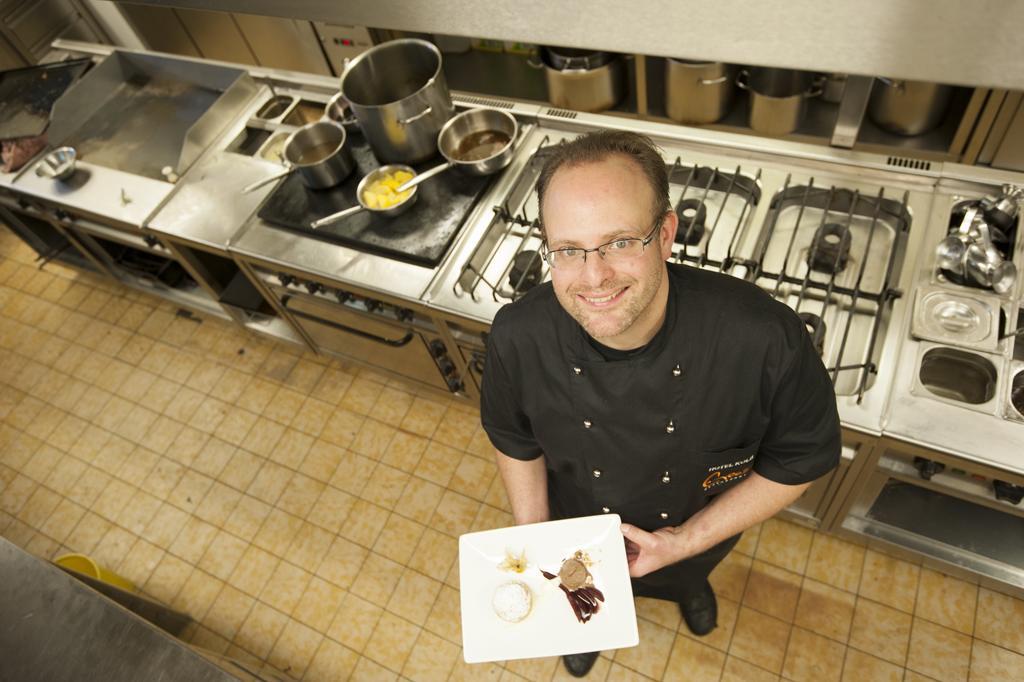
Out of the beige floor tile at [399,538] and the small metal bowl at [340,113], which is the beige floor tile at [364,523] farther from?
the small metal bowl at [340,113]

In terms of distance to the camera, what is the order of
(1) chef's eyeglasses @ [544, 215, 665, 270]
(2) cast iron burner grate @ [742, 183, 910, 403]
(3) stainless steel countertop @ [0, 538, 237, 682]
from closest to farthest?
(1) chef's eyeglasses @ [544, 215, 665, 270] → (3) stainless steel countertop @ [0, 538, 237, 682] → (2) cast iron burner grate @ [742, 183, 910, 403]

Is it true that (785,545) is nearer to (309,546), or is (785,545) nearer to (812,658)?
(812,658)

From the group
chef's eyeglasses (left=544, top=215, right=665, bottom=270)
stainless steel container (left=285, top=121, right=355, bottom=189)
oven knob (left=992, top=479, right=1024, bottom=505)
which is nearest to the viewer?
chef's eyeglasses (left=544, top=215, right=665, bottom=270)

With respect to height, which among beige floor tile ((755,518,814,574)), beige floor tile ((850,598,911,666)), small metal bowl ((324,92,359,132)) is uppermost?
small metal bowl ((324,92,359,132))

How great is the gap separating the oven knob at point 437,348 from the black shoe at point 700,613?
118cm

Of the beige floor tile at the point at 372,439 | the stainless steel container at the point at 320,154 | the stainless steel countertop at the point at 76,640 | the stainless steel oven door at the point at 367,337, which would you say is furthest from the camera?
the beige floor tile at the point at 372,439

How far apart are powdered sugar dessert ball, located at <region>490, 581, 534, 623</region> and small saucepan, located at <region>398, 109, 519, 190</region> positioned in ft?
→ 4.47

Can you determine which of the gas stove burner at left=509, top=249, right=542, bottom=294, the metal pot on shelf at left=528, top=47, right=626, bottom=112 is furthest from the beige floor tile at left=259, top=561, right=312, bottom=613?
the metal pot on shelf at left=528, top=47, right=626, bottom=112

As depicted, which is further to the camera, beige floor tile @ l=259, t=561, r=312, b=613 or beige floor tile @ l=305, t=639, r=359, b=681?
beige floor tile @ l=259, t=561, r=312, b=613

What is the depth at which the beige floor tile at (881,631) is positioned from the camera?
2012 mm

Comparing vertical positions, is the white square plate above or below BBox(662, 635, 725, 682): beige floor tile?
above

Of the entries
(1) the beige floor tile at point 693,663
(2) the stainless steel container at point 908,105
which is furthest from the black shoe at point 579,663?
(2) the stainless steel container at point 908,105

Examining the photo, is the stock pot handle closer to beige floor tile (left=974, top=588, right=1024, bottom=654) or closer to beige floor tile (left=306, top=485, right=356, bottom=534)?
beige floor tile (left=306, top=485, right=356, bottom=534)

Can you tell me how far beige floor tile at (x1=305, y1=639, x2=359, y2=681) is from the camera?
2.24 m
